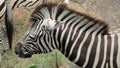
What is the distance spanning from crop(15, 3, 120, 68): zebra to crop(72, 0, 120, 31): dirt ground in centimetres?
370

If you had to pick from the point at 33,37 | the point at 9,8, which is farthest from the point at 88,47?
the point at 9,8

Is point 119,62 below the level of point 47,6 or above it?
below

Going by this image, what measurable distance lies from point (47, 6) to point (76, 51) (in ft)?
2.19

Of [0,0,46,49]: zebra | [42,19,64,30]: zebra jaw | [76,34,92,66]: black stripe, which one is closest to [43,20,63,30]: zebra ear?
[42,19,64,30]: zebra jaw

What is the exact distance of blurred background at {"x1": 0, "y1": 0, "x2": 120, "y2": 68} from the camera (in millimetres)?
6523

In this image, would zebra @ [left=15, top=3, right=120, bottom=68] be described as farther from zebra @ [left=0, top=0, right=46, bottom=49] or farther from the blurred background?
zebra @ [left=0, top=0, right=46, bottom=49]

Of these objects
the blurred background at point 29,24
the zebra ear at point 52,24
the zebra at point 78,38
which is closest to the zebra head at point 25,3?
the blurred background at point 29,24

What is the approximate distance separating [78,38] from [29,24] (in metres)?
3.19

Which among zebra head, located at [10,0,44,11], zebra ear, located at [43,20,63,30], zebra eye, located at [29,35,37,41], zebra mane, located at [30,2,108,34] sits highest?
zebra head, located at [10,0,44,11]

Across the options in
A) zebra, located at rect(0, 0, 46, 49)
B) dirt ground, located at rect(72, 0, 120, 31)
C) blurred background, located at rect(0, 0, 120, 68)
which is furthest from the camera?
dirt ground, located at rect(72, 0, 120, 31)

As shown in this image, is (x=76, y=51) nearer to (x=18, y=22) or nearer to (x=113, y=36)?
(x=113, y=36)

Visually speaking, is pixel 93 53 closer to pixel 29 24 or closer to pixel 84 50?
pixel 84 50

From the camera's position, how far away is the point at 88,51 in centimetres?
416

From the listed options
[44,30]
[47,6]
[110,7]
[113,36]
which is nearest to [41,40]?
[44,30]
